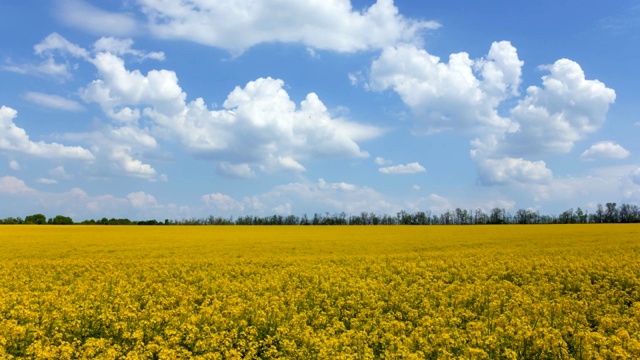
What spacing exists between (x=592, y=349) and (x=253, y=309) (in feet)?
25.7

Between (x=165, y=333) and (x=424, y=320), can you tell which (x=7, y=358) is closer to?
(x=165, y=333)

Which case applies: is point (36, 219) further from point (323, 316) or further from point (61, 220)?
point (323, 316)

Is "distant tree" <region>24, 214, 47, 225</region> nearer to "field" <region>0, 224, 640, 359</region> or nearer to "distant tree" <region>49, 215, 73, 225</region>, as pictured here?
Result: "distant tree" <region>49, 215, 73, 225</region>

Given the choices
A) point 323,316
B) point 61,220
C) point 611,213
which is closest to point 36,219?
point 61,220

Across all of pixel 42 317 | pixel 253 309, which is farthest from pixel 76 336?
pixel 253 309

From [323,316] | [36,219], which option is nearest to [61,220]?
[36,219]

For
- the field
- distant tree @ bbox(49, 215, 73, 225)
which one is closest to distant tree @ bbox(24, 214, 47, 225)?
distant tree @ bbox(49, 215, 73, 225)

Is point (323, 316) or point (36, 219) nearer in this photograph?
point (323, 316)

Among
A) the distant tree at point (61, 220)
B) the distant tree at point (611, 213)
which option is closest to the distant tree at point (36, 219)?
the distant tree at point (61, 220)

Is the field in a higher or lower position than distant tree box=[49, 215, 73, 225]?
higher

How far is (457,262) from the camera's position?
22266mm

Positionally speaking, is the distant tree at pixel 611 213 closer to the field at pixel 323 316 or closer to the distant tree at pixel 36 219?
the field at pixel 323 316

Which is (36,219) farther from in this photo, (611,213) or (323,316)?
(611,213)

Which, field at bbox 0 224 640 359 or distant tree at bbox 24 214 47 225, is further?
distant tree at bbox 24 214 47 225
